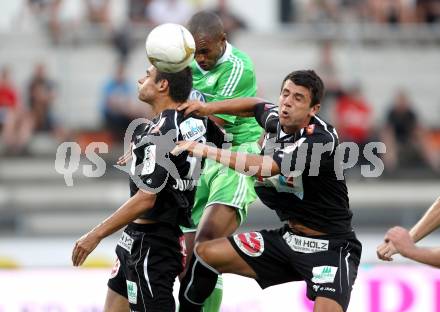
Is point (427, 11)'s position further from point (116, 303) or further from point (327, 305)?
point (116, 303)

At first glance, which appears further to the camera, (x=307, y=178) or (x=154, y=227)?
(x=307, y=178)

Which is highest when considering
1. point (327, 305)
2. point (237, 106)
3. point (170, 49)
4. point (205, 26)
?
point (205, 26)

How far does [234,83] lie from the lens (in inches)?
320

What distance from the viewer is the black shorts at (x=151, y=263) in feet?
23.2

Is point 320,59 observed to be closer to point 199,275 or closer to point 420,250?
point 199,275

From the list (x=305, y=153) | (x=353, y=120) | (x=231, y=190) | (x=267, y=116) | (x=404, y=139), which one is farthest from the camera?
(x=404, y=139)

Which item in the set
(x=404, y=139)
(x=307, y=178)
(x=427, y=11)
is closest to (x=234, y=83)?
(x=307, y=178)

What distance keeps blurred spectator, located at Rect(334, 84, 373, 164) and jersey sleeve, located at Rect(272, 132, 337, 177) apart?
7349 millimetres

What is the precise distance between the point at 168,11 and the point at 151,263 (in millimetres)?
8850

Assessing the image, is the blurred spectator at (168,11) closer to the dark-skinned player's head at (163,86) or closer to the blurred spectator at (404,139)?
the blurred spectator at (404,139)

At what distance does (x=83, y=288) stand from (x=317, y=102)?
3975 millimetres

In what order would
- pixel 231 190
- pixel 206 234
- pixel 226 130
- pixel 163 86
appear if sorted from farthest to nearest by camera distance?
1. pixel 226 130
2. pixel 231 190
3. pixel 206 234
4. pixel 163 86

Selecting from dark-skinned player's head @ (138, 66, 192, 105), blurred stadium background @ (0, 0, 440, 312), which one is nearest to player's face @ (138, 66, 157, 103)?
dark-skinned player's head @ (138, 66, 192, 105)

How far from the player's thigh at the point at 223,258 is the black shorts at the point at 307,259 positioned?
40 mm
